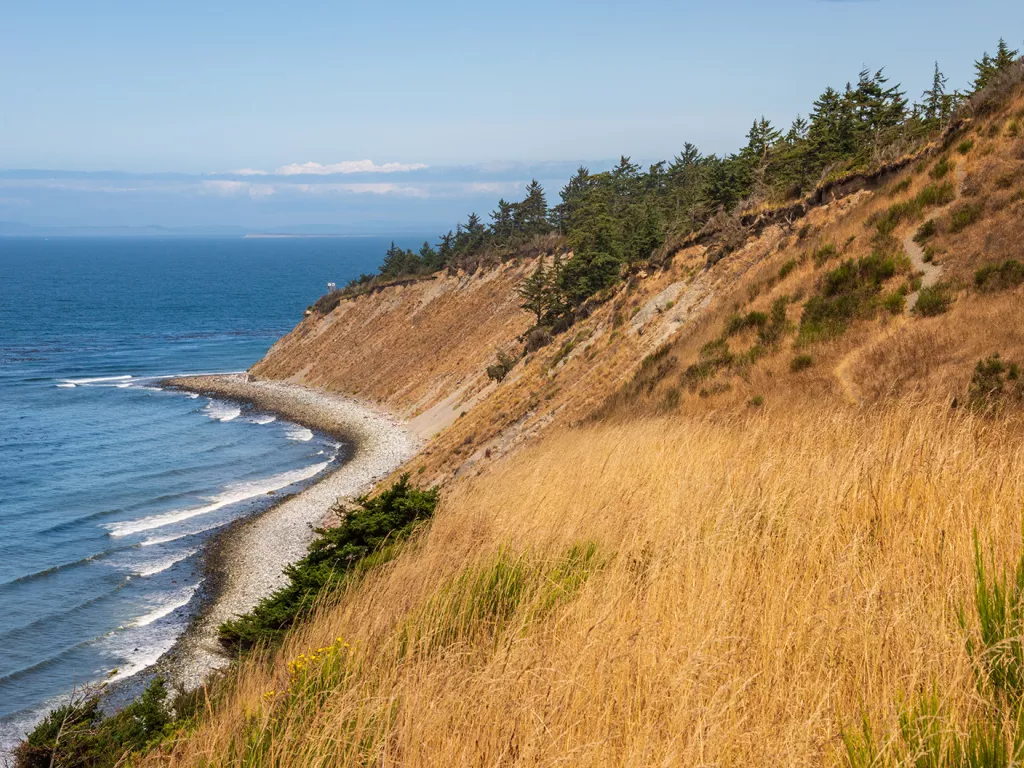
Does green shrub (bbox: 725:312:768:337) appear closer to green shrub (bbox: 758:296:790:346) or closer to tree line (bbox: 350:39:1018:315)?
green shrub (bbox: 758:296:790:346)

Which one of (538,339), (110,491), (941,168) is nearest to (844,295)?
(941,168)

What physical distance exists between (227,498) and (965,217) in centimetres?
3561

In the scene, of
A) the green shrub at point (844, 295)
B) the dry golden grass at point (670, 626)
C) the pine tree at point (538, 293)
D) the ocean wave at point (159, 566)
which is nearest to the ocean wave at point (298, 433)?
the pine tree at point (538, 293)

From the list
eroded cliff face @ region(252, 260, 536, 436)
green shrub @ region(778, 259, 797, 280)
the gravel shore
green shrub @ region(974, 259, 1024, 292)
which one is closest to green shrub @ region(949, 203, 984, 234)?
green shrub @ region(974, 259, 1024, 292)

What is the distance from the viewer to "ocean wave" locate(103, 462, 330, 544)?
36250mm

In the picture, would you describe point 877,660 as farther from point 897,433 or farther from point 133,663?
point 133,663

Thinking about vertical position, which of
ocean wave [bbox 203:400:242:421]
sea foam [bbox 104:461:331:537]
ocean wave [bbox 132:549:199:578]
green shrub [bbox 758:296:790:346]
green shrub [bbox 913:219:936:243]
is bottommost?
ocean wave [bbox 132:549:199:578]

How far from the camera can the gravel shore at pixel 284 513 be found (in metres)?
24.9

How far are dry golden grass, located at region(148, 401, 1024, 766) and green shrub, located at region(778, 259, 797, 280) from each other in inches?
692

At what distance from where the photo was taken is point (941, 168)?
23.5 m

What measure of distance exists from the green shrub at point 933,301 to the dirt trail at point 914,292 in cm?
30

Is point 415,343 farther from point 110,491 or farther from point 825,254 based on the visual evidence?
point 825,254

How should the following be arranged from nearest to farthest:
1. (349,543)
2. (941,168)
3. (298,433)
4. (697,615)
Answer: (697,615) → (349,543) → (941,168) → (298,433)

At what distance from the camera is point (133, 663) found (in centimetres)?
2333
